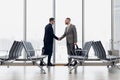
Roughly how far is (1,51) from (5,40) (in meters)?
0.45

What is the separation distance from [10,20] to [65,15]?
180 centimetres

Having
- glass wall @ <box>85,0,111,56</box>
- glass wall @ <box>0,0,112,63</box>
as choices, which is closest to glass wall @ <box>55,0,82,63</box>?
glass wall @ <box>0,0,112,63</box>

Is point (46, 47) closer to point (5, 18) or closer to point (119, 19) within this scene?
point (5, 18)

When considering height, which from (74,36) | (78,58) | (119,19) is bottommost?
(78,58)

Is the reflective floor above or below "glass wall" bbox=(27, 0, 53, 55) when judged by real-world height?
below

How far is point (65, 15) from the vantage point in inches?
368

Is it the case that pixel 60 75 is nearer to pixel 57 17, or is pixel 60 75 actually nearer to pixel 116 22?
pixel 57 17

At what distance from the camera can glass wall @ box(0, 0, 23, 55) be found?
9.28 metres

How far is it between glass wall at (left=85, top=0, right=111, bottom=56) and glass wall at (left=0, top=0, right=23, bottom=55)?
2.17m

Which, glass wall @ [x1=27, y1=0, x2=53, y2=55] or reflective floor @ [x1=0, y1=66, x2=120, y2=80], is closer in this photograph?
reflective floor @ [x1=0, y1=66, x2=120, y2=80]

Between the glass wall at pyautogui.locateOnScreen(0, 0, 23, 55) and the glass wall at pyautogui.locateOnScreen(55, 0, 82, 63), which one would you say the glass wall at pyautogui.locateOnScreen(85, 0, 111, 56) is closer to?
the glass wall at pyautogui.locateOnScreen(55, 0, 82, 63)

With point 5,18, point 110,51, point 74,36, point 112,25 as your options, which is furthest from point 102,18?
point 5,18

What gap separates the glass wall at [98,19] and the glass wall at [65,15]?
23 centimetres

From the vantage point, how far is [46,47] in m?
7.94
